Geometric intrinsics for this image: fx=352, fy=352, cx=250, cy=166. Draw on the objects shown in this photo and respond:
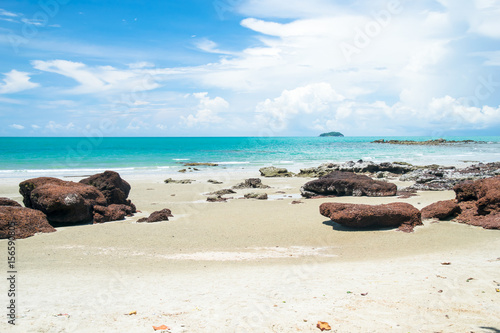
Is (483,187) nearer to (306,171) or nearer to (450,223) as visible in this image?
(450,223)

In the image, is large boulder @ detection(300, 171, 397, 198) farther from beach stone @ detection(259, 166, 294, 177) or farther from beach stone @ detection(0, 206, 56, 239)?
beach stone @ detection(259, 166, 294, 177)

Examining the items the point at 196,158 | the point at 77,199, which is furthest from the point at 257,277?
the point at 196,158

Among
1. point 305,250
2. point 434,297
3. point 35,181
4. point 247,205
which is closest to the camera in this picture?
point 434,297

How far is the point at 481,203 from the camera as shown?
867 centimetres

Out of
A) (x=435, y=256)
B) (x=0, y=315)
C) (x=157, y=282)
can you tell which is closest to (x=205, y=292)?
(x=157, y=282)

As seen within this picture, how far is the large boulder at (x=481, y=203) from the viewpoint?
328 inches

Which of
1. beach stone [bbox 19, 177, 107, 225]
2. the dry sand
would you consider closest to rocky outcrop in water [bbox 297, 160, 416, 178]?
the dry sand

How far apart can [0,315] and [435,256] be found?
22.6ft

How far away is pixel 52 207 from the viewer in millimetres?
9328

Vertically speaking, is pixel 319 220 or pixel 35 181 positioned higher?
pixel 35 181

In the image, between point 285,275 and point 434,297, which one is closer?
point 434,297

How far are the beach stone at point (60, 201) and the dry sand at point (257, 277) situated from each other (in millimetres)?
644

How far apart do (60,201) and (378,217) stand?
8.17m

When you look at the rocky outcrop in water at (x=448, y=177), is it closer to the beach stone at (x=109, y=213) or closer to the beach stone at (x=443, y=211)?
the beach stone at (x=443, y=211)
